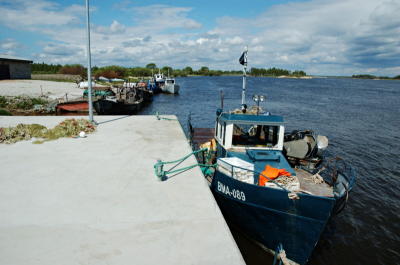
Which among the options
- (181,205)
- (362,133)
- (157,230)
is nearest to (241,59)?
(181,205)

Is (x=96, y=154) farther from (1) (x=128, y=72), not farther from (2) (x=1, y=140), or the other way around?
(1) (x=128, y=72)

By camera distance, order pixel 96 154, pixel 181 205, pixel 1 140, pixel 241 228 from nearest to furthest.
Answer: pixel 181 205
pixel 241 228
pixel 96 154
pixel 1 140

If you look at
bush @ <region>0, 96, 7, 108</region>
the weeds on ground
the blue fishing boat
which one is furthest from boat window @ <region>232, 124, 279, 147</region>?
bush @ <region>0, 96, 7, 108</region>

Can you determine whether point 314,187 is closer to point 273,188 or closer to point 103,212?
point 273,188

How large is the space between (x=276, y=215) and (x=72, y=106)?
86.4 ft

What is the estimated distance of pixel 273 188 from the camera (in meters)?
6.29

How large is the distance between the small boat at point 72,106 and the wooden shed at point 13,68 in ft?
72.0

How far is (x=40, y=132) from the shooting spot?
34.6 ft

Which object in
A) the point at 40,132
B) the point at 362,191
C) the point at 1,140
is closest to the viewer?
the point at 1,140

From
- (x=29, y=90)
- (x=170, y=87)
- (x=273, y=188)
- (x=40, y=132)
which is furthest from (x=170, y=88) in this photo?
(x=273, y=188)

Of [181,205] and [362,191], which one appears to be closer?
[181,205]

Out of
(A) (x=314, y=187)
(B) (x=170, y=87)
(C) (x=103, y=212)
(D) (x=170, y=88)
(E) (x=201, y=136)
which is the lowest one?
(E) (x=201, y=136)

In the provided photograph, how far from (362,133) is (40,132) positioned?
80.7 feet

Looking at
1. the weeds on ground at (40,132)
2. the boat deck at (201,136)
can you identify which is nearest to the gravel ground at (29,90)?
the weeds on ground at (40,132)
